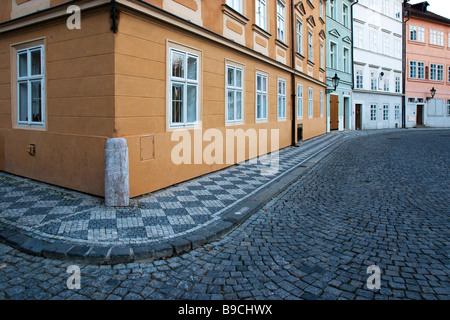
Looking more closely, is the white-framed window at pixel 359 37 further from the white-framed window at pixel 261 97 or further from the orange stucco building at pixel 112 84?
the orange stucco building at pixel 112 84

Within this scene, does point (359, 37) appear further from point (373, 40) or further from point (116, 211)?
point (116, 211)

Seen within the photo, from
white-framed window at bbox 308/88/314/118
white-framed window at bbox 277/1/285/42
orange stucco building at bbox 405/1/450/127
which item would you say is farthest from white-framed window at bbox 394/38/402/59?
white-framed window at bbox 277/1/285/42

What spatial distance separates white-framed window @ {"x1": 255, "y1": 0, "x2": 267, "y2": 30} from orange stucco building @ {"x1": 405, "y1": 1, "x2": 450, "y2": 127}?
29558 millimetres

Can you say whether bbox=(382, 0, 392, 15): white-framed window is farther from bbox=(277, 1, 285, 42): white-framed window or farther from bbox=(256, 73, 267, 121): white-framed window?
bbox=(256, 73, 267, 121): white-framed window

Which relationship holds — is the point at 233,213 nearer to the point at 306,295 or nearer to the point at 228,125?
the point at 306,295

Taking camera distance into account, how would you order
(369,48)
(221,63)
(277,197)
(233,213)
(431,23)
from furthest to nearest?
1. (431,23)
2. (369,48)
3. (221,63)
4. (277,197)
5. (233,213)

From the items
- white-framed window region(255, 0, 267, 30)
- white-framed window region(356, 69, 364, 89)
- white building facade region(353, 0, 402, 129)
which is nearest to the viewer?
white-framed window region(255, 0, 267, 30)

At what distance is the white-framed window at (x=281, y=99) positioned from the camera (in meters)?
14.8

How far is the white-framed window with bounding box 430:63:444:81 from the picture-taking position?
37.9 m

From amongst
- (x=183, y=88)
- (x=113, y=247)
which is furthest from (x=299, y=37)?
(x=113, y=247)

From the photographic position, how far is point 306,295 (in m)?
3.16

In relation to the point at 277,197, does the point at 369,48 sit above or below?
above

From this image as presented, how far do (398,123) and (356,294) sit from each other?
37198 mm

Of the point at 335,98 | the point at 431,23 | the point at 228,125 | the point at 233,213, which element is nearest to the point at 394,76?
the point at 431,23
